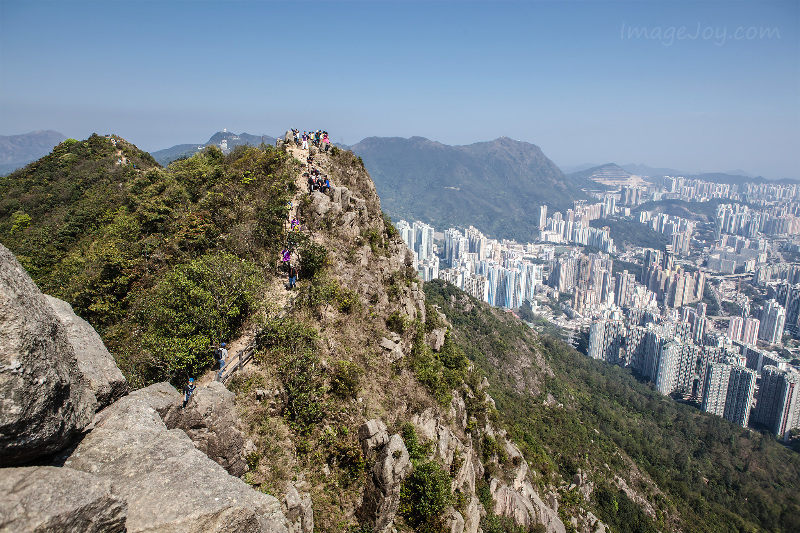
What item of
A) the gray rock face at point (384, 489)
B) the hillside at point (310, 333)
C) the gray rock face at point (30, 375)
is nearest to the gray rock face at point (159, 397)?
the hillside at point (310, 333)

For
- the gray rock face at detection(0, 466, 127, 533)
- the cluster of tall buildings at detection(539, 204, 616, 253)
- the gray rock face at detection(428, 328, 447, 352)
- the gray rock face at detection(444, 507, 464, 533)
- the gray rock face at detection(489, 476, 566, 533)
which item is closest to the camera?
the gray rock face at detection(0, 466, 127, 533)

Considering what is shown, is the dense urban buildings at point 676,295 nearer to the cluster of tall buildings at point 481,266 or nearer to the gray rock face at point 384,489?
the cluster of tall buildings at point 481,266

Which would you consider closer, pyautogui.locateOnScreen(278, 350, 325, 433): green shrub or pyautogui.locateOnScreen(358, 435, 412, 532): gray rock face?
pyautogui.locateOnScreen(358, 435, 412, 532): gray rock face

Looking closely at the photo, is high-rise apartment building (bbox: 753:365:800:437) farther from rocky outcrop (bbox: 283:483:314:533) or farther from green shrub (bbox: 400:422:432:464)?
rocky outcrop (bbox: 283:483:314:533)

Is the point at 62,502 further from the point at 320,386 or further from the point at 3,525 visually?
the point at 320,386

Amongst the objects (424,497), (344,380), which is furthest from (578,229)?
(424,497)

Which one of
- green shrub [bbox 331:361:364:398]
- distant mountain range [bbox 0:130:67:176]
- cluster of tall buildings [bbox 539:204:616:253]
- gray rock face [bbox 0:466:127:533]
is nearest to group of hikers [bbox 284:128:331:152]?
green shrub [bbox 331:361:364:398]
